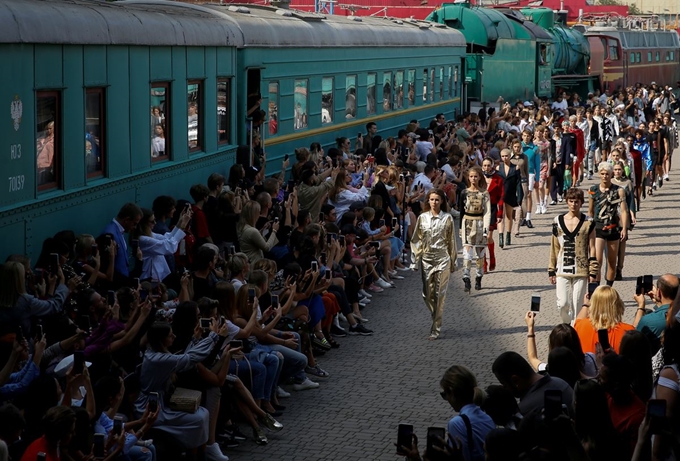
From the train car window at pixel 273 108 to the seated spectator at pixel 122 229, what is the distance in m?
7.00

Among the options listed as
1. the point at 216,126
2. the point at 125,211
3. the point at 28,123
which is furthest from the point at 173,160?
the point at 28,123

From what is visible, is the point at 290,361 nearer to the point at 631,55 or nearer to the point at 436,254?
the point at 436,254

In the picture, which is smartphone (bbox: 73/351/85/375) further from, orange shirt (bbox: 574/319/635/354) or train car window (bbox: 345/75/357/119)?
train car window (bbox: 345/75/357/119)

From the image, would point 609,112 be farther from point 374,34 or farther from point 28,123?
point 28,123

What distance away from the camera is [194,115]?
15.9 metres

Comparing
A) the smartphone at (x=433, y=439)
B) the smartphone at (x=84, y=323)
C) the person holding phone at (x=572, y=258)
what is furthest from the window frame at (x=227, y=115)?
the smartphone at (x=433, y=439)

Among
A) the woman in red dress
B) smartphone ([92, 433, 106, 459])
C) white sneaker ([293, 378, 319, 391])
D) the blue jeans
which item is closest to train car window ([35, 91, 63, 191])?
the blue jeans

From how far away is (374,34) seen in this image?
25.0 m

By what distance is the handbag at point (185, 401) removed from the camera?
29.6ft

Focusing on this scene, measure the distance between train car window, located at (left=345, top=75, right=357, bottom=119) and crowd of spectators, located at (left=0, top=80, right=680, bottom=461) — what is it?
22.2 ft

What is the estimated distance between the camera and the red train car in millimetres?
53781

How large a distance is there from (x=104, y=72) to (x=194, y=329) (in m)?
4.25

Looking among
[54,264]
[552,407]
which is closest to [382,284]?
[54,264]

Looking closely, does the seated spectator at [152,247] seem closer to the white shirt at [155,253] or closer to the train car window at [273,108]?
the white shirt at [155,253]
